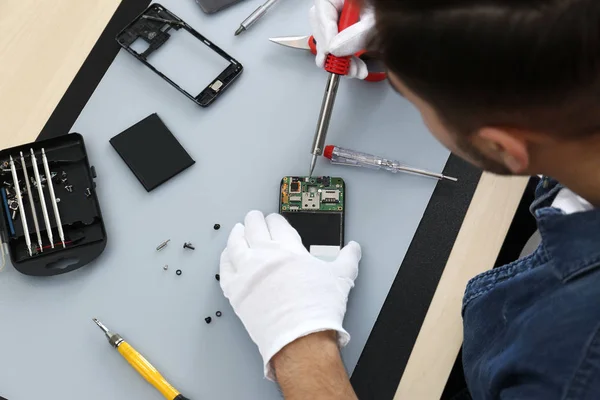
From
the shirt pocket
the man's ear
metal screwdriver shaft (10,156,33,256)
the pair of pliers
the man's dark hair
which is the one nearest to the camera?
the man's dark hair

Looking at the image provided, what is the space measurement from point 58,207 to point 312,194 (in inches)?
15.3

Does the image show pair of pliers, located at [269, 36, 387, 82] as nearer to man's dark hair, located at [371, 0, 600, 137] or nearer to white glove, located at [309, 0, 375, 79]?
white glove, located at [309, 0, 375, 79]

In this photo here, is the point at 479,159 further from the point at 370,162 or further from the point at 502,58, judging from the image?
the point at 370,162

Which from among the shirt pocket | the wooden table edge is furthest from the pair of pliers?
the shirt pocket

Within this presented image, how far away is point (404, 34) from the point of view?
445mm

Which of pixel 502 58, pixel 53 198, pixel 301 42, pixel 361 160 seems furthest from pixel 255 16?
pixel 502 58

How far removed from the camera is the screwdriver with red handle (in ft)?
2.92

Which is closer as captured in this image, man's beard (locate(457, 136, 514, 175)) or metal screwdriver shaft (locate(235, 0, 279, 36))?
man's beard (locate(457, 136, 514, 175))

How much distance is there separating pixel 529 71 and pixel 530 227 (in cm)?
75

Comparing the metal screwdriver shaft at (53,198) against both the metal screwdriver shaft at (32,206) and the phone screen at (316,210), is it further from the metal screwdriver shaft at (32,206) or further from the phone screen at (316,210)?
the phone screen at (316,210)

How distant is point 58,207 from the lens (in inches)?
34.4

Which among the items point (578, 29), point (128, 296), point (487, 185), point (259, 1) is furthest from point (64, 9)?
point (578, 29)

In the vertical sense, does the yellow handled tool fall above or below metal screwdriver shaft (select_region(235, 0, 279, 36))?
below

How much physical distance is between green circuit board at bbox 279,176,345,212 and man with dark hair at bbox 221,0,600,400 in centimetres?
4
